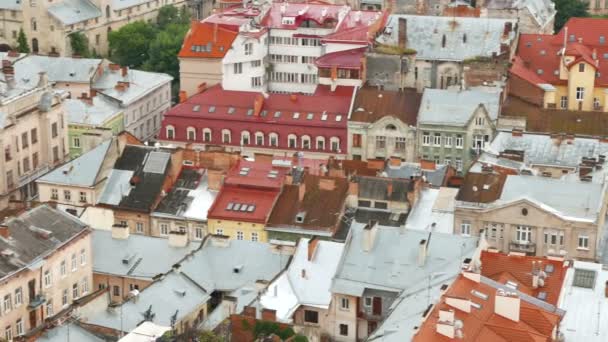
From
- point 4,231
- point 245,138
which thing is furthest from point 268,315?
point 245,138

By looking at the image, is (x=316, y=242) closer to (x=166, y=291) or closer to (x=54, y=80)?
(x=166, y=291)

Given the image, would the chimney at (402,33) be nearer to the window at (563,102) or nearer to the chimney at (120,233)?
the window at (563,102)

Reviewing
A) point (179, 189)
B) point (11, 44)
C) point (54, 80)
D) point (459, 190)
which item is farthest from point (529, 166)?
point (11, 44)

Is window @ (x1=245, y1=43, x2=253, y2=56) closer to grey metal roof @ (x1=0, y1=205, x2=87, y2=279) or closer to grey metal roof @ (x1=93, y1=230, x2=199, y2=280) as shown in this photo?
grey metal roof @ (x1=93, y1=230, x2=199, y2=280)

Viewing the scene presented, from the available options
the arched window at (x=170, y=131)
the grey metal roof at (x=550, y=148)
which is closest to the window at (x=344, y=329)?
the grey metal roof at (x=550, y=148)

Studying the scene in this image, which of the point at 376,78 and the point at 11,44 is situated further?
the point at 11,44

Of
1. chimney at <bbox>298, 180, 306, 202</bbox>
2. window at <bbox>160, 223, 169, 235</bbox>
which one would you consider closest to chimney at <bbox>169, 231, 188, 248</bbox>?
window at <bbox>160, 223, 169, 235</bbox>
